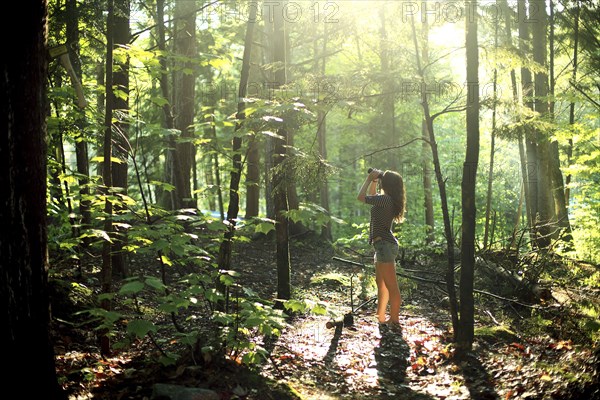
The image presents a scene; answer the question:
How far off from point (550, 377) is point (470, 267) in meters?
1.58

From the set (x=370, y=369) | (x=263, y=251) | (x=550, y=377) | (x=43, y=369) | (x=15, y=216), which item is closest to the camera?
(x=15, y=216)

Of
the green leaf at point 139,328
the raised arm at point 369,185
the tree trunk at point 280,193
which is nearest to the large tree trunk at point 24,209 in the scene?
the green leaf at point 139,328

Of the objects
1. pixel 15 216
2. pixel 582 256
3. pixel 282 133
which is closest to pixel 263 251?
pixel 282 133

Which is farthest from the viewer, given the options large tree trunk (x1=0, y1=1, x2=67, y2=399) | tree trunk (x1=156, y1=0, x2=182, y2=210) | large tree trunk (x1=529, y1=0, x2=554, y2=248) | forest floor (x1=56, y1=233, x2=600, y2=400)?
large tree trunk (x1=529, y1=0, x2=554, y2=248)

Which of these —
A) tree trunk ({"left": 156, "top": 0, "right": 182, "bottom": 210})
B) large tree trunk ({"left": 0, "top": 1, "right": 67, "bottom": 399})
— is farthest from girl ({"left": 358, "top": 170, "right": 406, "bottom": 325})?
large tree trunk ({"left": 0, "top": 1, "right": 67, "bottom": 399})

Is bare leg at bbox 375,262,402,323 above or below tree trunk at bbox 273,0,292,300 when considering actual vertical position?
below

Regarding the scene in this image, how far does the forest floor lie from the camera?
4.67 m

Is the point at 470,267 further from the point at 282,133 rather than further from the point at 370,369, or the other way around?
the point at 282,133

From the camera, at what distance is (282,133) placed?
755 centimetres

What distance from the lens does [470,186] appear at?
6.02m

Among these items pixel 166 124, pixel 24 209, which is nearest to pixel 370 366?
pixel 24 209

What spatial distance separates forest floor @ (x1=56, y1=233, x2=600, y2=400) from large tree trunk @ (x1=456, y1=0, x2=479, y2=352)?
1.23 ft

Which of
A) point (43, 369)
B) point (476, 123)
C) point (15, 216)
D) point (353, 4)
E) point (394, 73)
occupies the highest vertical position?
point (353, 4)

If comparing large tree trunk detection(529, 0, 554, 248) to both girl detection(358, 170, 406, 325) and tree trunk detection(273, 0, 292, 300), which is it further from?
tree trunk detection(273, 0, 292, 300)
